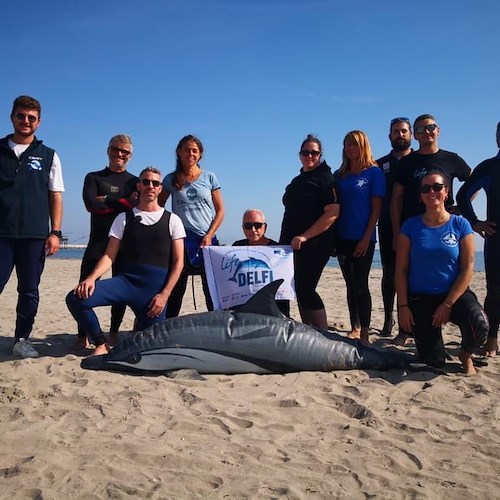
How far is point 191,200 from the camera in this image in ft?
20.9

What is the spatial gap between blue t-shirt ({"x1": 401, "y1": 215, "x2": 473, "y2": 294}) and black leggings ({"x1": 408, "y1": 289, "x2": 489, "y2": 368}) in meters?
0.13

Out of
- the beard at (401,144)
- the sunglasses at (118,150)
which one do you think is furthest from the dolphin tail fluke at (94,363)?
the beard at (401,144)

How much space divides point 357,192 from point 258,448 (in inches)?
144

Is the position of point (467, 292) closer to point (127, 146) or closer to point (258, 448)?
point (258, 448)

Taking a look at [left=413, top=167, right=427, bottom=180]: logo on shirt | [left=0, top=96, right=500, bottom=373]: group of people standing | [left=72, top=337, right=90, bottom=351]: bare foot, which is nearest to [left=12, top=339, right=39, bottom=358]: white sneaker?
[left=0, top=96, right=500, bottom=373]: group of people standing

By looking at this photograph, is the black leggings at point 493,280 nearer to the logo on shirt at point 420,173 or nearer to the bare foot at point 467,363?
the bare foot at point 467,363

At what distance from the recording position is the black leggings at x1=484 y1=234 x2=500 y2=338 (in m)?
5.97

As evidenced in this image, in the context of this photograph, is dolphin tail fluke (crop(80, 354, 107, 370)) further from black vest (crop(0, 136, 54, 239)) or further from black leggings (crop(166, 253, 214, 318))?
black vest (crop(0, 136, 54, 239))

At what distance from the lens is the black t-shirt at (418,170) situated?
20.5 feet

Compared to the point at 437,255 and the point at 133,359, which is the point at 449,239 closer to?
the point at 437,255

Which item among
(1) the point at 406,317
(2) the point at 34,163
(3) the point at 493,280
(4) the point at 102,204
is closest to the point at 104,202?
(4) the point at 102,204

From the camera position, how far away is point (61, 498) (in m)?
2.88

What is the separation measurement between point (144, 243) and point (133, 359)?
1362mm

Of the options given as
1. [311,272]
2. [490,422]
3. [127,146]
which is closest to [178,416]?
[490,422]
